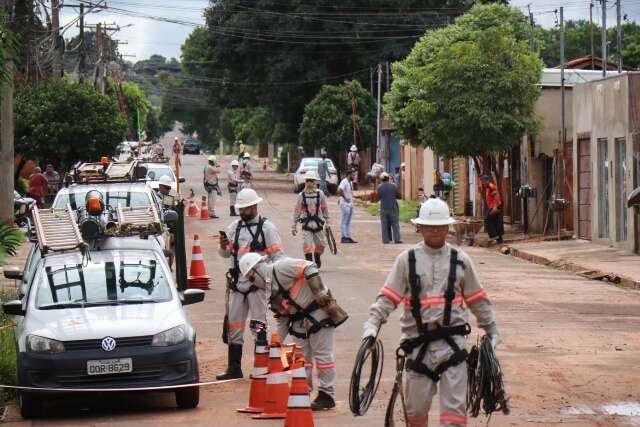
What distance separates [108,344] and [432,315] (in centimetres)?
411

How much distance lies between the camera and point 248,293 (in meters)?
12.9

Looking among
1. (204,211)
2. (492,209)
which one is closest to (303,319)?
(492,209)

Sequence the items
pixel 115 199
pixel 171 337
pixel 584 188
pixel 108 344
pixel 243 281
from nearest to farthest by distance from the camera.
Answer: pixel 108 344
pixel 171 337
pixel 243 281
pixel 115 199
pixel 584 188

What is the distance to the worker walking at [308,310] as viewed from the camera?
11086 millimetres

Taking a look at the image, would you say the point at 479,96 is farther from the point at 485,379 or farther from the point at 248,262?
the point at 485,379

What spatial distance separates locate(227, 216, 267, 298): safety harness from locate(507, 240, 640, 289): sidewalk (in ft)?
37.8

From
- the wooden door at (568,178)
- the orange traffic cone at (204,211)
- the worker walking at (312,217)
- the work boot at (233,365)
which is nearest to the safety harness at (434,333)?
the work boot at (233,365)

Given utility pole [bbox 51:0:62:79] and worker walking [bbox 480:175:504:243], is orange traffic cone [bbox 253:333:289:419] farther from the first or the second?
utility pole [bbox 51:0:62:79]

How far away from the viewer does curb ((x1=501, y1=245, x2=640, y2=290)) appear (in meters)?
23.4

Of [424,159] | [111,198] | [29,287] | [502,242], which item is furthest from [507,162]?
[29,287]

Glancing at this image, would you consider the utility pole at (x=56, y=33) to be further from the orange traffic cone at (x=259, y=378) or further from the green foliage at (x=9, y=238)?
the orange traffic cone at (x=259, y=378)

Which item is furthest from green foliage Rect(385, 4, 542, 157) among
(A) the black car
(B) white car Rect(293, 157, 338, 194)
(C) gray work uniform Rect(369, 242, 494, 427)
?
(A) the black car

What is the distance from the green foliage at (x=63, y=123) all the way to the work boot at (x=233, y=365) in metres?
31.9

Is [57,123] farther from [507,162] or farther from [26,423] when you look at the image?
[26,423]
